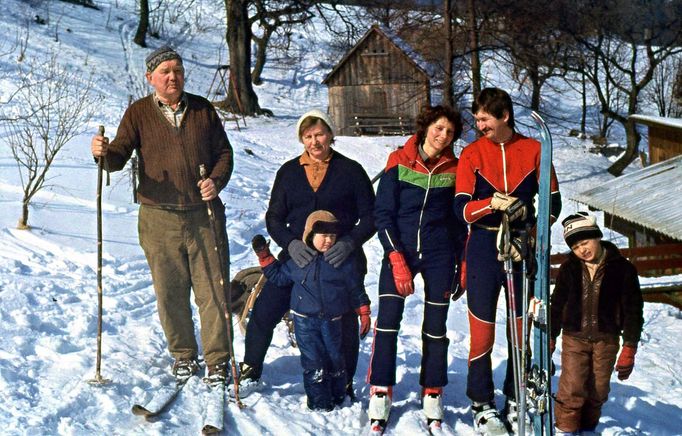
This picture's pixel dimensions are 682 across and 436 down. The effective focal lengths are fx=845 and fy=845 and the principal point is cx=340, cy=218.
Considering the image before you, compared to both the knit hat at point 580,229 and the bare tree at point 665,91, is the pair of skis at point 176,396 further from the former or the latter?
the bare tree at point 665,91

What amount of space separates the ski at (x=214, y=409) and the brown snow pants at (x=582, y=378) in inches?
74.0

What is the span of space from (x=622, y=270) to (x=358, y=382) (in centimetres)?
181

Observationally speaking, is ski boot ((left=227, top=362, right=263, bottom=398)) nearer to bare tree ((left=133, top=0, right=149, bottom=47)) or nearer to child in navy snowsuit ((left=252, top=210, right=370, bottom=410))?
child in navy snowsuit ((left=252, top=210, right=370, bottom=410))

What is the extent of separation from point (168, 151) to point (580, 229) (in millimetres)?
2394

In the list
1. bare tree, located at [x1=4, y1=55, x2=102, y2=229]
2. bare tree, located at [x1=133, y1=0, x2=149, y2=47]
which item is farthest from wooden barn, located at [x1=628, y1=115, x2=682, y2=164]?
bare tree, located at [x1=133, y1=0, x2=149, y2=47]

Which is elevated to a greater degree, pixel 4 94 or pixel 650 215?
pixel 4 94

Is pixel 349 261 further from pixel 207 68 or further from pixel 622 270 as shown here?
pixel 207 68

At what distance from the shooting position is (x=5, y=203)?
902 centimetres

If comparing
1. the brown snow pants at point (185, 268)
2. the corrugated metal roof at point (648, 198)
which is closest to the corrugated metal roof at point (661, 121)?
the corrugated metal roof at point (648, 198)

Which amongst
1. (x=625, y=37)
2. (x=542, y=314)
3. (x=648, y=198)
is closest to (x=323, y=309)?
(x=542, y=314)

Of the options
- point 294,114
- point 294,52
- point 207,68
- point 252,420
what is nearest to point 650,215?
point 252,420

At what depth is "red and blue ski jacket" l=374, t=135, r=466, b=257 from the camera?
469 centimetres

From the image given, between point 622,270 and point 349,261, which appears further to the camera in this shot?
point 349,261

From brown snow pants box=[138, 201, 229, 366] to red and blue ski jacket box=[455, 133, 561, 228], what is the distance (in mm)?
1567
